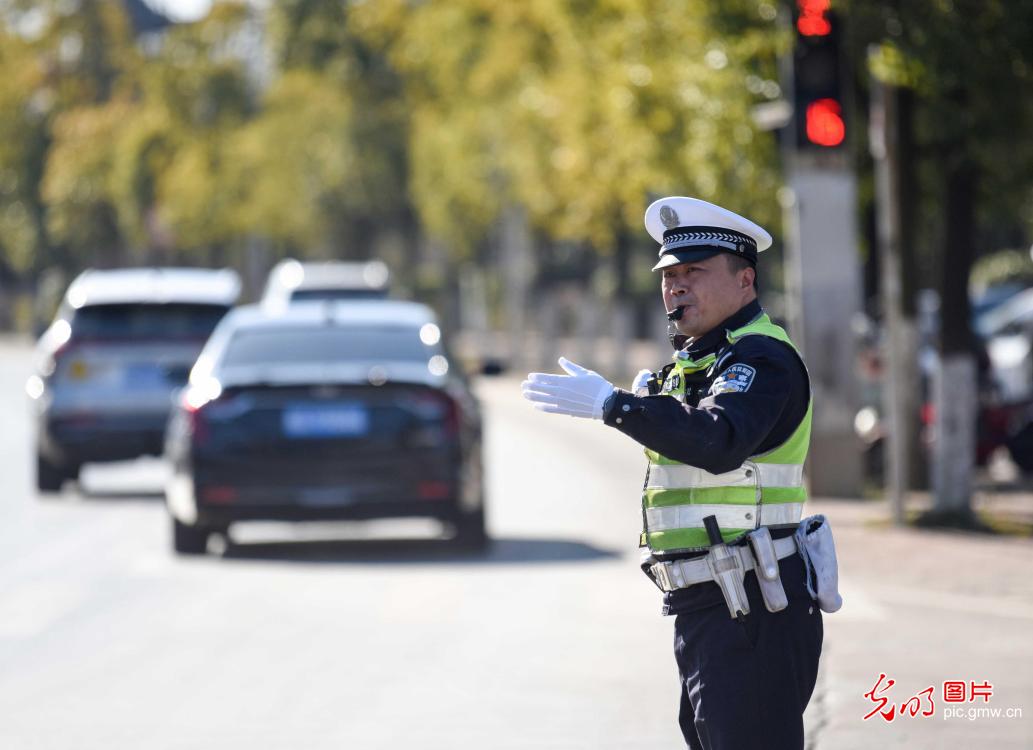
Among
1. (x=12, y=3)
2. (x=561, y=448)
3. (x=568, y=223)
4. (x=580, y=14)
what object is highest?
(x=12, y=3)

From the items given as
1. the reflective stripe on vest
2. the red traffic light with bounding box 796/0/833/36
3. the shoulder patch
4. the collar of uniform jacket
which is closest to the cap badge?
the collar of uniform jacket

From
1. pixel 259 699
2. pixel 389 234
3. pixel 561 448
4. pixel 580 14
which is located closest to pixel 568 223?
pixel 580 14

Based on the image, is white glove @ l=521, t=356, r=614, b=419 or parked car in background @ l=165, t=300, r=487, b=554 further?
parked car in background @ l=165, t=300, r=487, b=554

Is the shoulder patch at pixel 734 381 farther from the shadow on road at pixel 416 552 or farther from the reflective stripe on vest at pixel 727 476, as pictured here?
the shadow on road at pixel 416 552

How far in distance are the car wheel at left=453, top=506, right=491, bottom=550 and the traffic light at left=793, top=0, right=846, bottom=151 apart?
423 centimetres

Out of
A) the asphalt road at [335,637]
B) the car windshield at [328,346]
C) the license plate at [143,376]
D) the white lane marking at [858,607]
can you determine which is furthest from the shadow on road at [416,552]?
the license plate at [143,376]

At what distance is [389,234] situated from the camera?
67.4m

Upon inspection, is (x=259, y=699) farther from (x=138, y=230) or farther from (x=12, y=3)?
(x=12, y=3)

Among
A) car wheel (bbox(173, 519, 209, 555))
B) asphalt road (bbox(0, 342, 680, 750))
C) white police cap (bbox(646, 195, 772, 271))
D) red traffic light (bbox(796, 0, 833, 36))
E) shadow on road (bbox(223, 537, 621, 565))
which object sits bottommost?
shadow on road (bbox(223, 537, 621, 565))

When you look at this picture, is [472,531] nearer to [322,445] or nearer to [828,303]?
[322,445]

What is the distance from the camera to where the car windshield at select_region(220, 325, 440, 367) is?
14.1 meters

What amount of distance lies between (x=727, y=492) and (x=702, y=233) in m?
0.55

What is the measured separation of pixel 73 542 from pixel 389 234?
170 feet

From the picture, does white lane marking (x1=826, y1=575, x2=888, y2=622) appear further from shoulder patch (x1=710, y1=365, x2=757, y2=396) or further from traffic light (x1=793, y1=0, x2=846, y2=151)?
shoulder patch (x1=710, y1=365, x2=757, y2=396)
